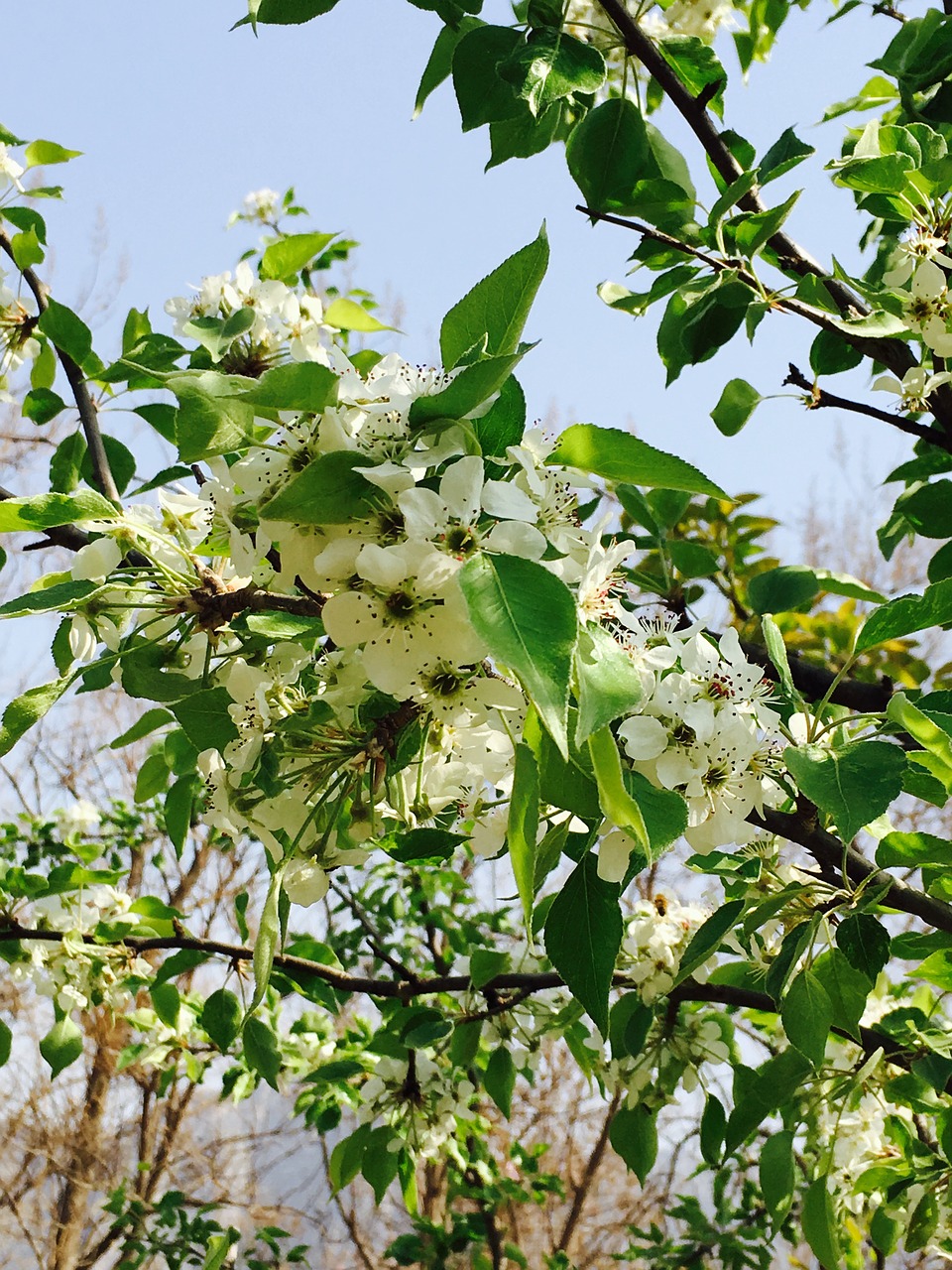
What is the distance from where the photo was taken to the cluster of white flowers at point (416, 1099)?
1865mm

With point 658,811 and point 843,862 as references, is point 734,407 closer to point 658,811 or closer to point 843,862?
point 843,862

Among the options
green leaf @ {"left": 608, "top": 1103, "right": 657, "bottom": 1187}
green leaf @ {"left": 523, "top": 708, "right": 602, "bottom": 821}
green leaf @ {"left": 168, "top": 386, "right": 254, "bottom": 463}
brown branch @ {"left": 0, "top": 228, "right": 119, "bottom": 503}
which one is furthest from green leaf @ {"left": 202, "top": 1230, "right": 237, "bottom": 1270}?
green leaf @ {"left": 168, "top": 386, "right": 254, "bottom": 463}

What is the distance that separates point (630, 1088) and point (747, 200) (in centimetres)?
121

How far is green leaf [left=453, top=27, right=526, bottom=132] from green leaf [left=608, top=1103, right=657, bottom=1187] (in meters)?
1.28

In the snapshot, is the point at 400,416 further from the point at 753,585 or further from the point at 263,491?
the point at 753,585

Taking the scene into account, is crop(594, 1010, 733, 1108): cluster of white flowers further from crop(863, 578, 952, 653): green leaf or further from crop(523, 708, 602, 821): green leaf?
crop(523, 708, 602, 821): green leaf

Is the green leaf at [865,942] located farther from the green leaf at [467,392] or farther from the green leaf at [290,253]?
the green leaf at [290,253]

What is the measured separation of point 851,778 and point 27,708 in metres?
0.54

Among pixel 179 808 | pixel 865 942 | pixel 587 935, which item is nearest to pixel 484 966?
pixel 179 808

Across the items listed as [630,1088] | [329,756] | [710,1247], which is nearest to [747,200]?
[329,756]

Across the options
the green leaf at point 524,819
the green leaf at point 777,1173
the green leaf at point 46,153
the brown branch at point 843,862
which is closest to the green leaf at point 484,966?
the green leaf at point 777,1173

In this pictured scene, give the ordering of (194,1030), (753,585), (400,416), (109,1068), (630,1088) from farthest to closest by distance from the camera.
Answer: (109,1068) < (194,1030) < (630,1088) < (753,585) < (400,416)

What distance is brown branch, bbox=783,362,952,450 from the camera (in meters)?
1.37

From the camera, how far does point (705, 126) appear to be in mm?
1252
